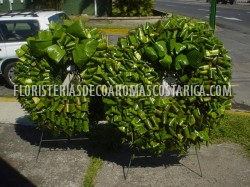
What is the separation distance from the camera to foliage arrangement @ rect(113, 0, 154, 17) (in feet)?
63.8

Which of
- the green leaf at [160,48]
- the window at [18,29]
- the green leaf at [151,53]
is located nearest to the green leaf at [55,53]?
the green leaf at [151,53]

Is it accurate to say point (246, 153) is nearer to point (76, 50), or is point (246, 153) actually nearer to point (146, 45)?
point (146, 45)

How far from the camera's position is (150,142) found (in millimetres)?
4410

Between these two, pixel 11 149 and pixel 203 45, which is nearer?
pixel 203 45

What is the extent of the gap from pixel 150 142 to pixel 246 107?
3768 millimetres

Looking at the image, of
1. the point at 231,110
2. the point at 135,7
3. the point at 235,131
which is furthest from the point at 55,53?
the point at 135,7

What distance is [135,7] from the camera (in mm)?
19562

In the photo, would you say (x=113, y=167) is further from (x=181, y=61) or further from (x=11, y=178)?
(x=181, y=61)

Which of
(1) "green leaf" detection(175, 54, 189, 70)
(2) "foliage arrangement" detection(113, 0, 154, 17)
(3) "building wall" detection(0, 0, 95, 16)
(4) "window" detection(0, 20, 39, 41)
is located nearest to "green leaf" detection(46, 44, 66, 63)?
(1) "green leaf" detection(175, 54, 189, 70)

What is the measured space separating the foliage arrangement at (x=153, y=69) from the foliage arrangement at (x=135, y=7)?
15353mm

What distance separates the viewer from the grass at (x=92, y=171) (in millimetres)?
4547

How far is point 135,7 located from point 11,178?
53.0ft

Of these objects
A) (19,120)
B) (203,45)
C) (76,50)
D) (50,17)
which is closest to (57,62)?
(76,50)

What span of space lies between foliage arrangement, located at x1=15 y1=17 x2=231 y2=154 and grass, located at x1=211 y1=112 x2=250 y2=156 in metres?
1.32
